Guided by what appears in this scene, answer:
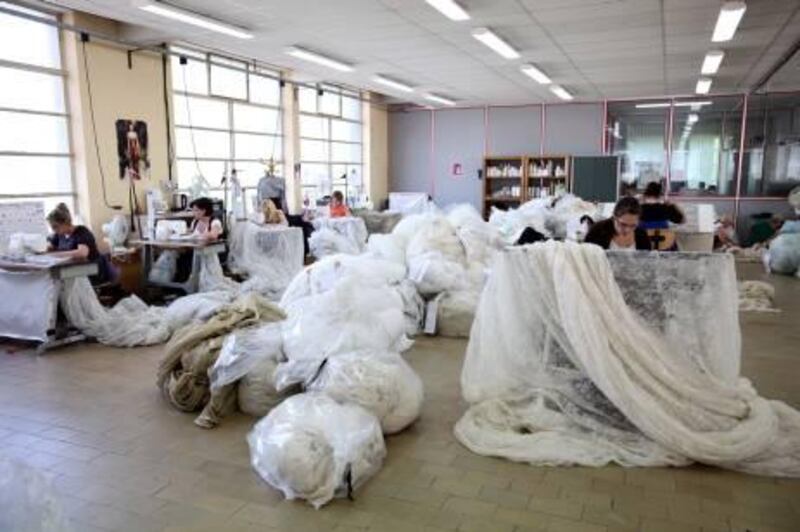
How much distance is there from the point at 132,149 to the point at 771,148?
11.4 meters

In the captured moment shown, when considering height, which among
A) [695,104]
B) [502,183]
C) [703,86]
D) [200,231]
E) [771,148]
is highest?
[703,86]

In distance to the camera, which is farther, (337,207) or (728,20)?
(337,207)

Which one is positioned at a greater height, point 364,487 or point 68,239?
point 68,239

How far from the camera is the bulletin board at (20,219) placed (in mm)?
5312

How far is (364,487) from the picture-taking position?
2688mm

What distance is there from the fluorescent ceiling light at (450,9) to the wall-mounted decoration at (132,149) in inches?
156

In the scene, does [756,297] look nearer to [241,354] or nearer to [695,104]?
[241,354]

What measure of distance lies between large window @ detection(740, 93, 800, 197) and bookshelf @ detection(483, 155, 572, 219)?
3.44 metres

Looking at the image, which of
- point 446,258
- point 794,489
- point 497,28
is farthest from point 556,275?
point 497,28

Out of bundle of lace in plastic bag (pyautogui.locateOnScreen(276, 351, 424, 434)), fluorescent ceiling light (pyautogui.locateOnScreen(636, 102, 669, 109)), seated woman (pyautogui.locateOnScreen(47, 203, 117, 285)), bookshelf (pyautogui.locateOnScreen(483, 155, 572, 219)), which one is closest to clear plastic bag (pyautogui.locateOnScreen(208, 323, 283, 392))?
bundle of lace in plastic bag (pyautogui.locateOnScreen(276, 351, 424, 434))

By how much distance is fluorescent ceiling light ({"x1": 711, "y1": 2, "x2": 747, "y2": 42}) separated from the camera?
5.39 m

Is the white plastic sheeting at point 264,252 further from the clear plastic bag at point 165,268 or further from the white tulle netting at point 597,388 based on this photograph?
the white tulle netting at point 597,388

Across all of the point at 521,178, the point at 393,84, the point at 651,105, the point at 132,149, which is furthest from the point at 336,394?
the point at 651,105

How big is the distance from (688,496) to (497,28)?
506 cm
